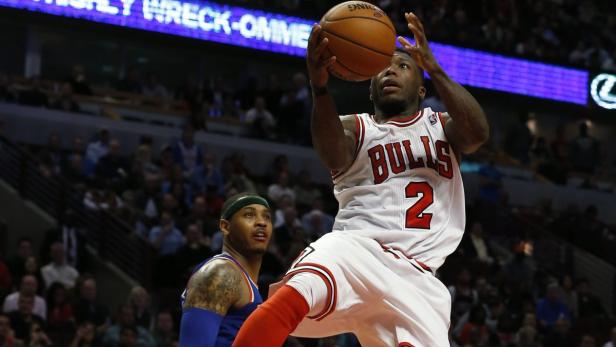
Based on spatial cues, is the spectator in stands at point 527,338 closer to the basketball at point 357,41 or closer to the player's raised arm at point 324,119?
the player's raised arm at point 324,119

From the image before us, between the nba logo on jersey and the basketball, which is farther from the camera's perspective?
the nba logo on jersey

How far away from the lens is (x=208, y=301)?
244 inches

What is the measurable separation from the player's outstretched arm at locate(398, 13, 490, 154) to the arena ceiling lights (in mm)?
14424

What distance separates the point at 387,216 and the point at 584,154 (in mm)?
18089

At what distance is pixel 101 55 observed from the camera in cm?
2180

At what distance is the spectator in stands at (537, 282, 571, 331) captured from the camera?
15250 millimetres

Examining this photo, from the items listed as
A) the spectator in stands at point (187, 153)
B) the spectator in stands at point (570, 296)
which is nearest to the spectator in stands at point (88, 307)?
the spectator in stands at point (187, 153)

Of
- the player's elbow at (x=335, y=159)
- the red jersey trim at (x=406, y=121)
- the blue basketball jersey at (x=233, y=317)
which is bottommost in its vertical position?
the blue basketball jersey at (x=233, y=317)

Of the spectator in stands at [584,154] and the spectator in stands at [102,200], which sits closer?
the spectator in stands at [102,200]

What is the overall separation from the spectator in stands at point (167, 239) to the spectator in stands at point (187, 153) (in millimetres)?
2970

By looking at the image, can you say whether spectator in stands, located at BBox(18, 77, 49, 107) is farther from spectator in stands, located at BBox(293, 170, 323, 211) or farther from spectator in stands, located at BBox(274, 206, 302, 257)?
spectator in stands, located at BBox(274, 206, 302, 257)

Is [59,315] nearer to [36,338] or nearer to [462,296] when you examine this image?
[36,338]

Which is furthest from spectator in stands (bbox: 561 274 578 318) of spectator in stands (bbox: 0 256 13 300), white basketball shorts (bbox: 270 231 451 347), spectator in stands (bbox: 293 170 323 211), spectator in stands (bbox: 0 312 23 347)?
white basketball shorts (bbox: 270 231 451 347)

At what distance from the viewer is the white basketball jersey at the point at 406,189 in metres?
6.01
